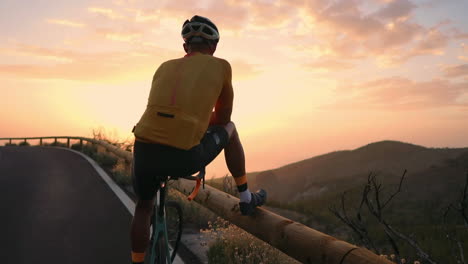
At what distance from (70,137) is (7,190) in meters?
15.8

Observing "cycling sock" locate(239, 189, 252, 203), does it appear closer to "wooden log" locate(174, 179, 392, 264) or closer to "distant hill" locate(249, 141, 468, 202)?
"wooden log" locate(174, 179, 392, 264)

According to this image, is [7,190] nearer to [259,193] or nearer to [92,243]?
[92,243]

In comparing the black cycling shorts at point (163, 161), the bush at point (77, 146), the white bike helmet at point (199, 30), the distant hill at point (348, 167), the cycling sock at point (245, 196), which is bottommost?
the distant hill at point (348, 167)

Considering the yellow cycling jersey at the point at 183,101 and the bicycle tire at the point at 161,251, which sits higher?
the yellow cycling jersey at the point at 183,101

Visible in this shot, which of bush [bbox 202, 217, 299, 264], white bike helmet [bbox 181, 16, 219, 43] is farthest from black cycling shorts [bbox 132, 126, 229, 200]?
bush [bbox 202, 217, 299, 264]

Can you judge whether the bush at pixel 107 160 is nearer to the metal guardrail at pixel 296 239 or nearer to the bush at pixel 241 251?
the bush at pixel 241 251

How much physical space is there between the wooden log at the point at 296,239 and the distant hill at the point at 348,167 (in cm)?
5782

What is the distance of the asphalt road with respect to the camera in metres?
5.57

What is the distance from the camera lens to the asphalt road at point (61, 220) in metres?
5.57

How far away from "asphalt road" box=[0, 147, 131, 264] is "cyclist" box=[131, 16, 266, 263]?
242cm

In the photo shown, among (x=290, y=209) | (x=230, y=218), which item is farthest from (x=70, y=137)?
(x=230, y=218)

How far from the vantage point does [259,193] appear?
14.0 ft

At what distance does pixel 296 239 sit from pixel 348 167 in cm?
10866

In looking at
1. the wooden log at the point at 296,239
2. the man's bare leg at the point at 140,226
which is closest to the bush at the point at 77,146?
the wooden log at the point at 296,239
